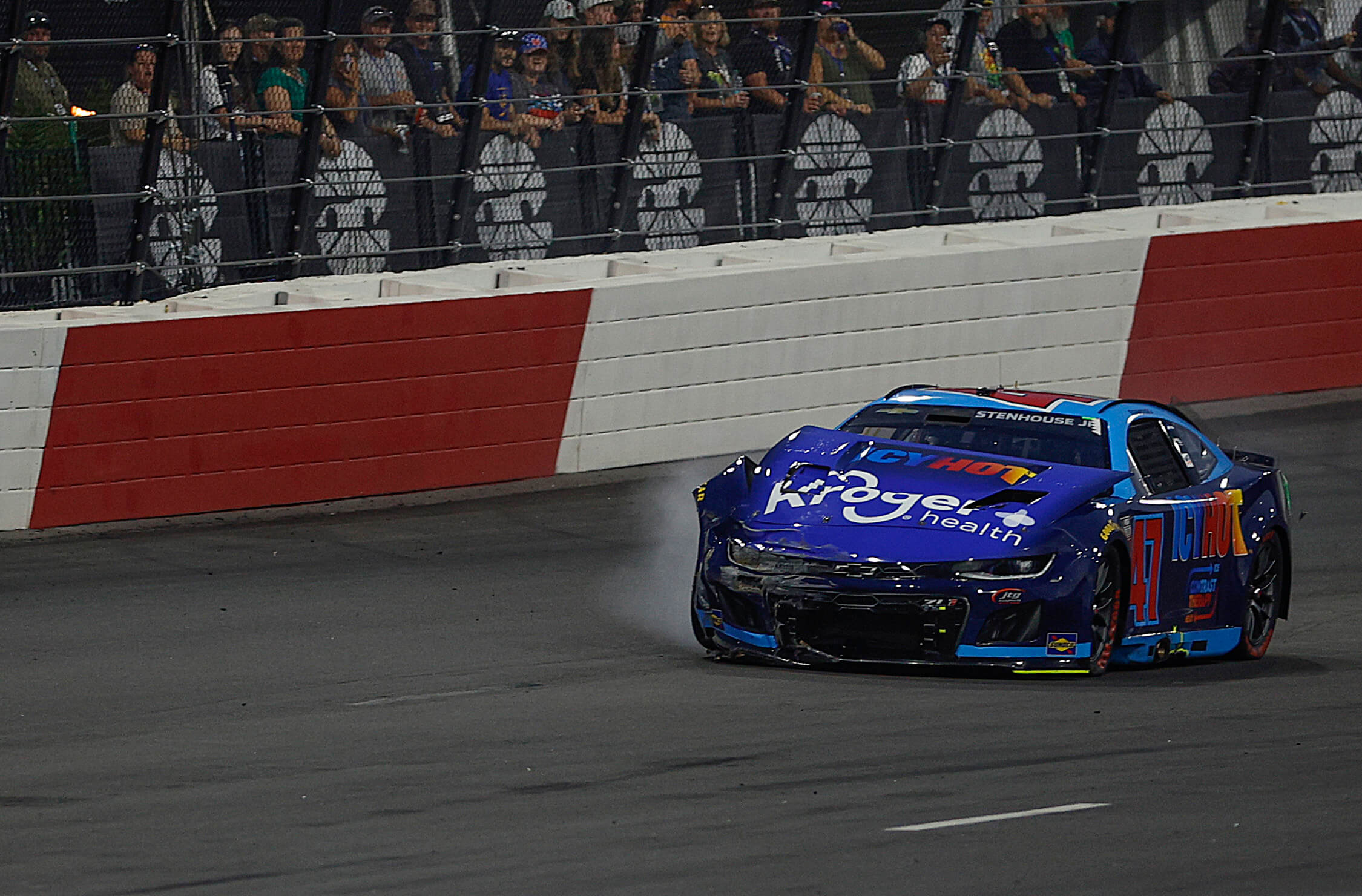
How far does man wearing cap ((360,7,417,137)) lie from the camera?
1572cm

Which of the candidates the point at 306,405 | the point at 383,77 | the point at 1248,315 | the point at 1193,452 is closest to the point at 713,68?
the point at 383,77

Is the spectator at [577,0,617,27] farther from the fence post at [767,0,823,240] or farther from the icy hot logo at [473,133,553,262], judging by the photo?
the fence post at [767,0,823,240]

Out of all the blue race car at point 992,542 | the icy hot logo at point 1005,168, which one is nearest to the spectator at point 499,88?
the icy hot logo at point 1005,168

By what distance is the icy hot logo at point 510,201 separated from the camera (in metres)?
16.6

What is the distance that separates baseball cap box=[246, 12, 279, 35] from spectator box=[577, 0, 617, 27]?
7.72 ft

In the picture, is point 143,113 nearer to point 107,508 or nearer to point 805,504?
point 107,508

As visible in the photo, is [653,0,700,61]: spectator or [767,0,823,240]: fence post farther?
[767,0,823,240]: fence post

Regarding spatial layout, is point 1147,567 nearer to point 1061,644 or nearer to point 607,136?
point 1061,644

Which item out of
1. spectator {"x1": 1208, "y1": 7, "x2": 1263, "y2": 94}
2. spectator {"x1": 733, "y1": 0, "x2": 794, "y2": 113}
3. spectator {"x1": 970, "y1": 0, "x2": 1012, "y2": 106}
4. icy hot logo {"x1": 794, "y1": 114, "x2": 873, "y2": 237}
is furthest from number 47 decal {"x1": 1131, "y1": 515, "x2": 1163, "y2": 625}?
spectator {"x1": 1208, "y1": 7, "x2": 1263, "y2": 94}

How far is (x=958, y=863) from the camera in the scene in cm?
643

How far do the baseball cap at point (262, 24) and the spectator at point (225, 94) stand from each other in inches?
3.2

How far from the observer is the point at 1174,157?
19.8 meters

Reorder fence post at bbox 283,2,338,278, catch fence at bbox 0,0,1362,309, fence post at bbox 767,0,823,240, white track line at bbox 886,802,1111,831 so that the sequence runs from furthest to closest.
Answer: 1. fence post at bbox 767,0,823,240
2. fence post at bbox 283,2,338,278
3. catch fence at bbox 0,0,1362,309
4. white track line at bbox 886,802,1111,831

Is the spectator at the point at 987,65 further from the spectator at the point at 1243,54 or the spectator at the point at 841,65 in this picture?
the spectator at the point at 1243,54
